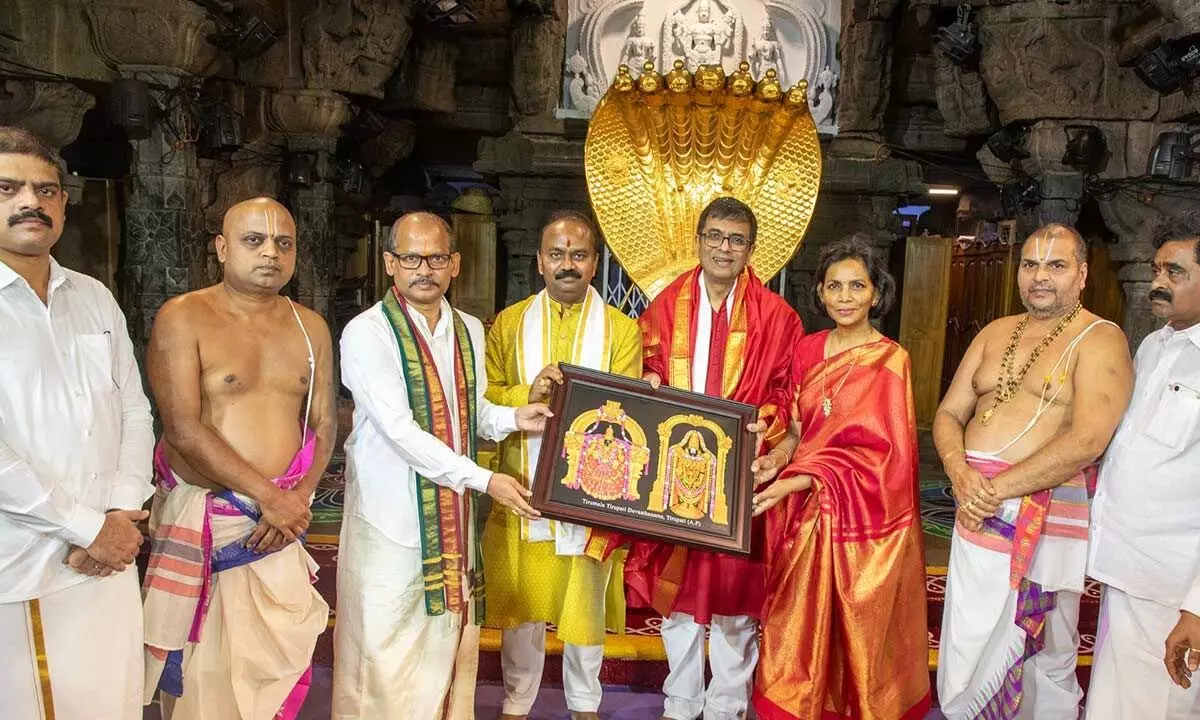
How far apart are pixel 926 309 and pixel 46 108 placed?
853cm

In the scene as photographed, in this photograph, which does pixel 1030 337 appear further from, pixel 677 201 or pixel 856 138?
pixel 856 138

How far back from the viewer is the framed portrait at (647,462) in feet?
8.69

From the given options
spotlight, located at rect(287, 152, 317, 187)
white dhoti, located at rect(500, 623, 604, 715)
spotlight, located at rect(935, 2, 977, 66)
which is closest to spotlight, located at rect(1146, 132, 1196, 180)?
spotlight, located at rect(935, 2, 977, 66)

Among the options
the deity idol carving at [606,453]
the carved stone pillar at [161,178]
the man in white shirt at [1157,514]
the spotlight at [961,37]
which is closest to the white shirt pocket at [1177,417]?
the man in white shirt at [1157,514]

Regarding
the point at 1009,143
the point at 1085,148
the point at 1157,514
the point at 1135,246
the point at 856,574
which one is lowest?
the point at 856,574

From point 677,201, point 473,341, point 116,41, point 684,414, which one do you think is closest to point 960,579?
point 684,414

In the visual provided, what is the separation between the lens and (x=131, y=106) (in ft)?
19.4

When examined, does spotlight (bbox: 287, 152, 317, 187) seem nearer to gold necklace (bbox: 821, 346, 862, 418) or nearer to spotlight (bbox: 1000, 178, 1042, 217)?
spotlight (bbox: 1000, 178, 1042, 217)

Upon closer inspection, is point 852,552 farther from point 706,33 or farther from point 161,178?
point 706,33

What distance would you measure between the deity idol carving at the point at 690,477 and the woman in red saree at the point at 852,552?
205 millimetres

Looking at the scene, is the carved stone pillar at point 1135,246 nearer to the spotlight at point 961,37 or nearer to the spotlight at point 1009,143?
the spotlight at point 1009,143

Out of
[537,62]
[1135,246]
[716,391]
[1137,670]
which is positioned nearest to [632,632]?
[716,391]

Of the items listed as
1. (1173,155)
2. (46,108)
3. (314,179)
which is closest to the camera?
(46,108)

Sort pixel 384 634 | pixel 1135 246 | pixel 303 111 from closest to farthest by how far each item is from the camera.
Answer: pixel 384 634
pixel 1135 246
pixel 303 111
